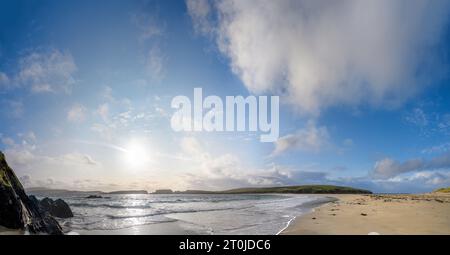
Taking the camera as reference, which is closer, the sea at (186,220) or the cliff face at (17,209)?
the cliff face at (17,209)

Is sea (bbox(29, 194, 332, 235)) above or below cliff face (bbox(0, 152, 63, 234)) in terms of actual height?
below

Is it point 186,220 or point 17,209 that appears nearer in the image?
point 17,209

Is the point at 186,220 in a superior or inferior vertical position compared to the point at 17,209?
inferior

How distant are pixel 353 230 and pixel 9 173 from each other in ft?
78.0

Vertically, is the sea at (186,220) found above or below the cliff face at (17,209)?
below

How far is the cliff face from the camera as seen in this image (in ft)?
47.4

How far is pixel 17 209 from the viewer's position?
15.0 m

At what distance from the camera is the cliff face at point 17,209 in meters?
14.4

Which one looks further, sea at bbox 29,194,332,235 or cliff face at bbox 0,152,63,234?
sea at bbox 29,194,332,235
